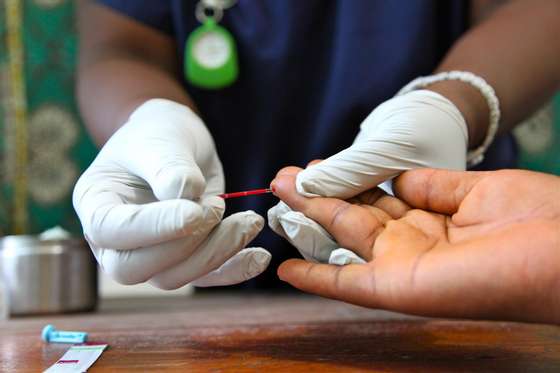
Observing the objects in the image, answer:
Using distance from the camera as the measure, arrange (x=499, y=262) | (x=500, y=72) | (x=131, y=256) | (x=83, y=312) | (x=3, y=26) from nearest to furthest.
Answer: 1. (x=499, y=262)
2. (x=131, y=256)
3. (x=500, y=72)
4. (x=83, y=312)
5. (x=3, y=26)

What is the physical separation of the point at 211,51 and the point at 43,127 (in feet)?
1.92

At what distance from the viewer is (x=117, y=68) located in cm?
102

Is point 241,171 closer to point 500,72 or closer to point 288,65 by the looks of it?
point 288,65

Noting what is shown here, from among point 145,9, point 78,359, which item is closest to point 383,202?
point 78,359

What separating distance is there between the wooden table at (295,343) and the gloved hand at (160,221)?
8cm

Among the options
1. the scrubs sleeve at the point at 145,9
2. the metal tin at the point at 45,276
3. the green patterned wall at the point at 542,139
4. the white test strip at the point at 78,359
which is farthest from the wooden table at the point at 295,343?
the green patterned wall at the point at 542,139

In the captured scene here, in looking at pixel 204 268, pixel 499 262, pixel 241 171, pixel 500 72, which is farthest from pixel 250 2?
pixel 499 262

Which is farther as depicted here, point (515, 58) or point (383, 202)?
point (515, 58)

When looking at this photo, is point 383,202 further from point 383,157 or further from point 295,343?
point 295,343

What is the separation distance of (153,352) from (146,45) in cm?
65

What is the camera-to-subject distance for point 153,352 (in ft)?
2.06

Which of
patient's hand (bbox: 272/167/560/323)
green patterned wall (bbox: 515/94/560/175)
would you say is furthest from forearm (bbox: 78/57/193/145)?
green patterned wall (bbox: 515/94/560/175)

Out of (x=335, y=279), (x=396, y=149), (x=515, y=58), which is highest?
(x=515, y=58)

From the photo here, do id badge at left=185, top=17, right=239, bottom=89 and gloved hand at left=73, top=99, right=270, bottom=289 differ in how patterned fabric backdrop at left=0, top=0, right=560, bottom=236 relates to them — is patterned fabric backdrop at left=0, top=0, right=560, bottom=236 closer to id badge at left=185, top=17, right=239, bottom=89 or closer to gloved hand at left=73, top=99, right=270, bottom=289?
id badge at left=185, top=17, right=239, bottom=89
